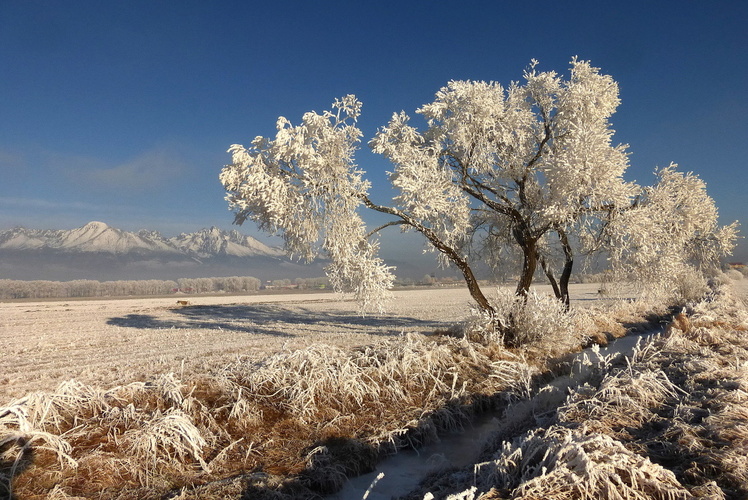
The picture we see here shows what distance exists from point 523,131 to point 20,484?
1619cm

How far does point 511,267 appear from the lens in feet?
66.5

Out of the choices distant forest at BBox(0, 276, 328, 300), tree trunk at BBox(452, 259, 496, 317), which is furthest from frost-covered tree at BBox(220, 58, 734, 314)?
distant forest at BBox(0, 276, 328, 300)

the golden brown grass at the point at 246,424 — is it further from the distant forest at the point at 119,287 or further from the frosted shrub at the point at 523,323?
the distant forest at the point at 119,287

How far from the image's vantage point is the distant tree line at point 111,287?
110 m

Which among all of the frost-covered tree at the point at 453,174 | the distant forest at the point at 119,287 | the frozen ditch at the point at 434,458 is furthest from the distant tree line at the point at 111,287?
the frozen ditch at the point at 434,458

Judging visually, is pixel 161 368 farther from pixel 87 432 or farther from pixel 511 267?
pixel 511 267

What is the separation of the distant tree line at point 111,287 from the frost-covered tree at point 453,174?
365 ft

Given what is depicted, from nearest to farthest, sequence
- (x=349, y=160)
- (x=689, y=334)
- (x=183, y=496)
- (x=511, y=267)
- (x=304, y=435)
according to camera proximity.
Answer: (x=183, y=496), (x=304, y=435), (x=689, y=334), (x=349, y=160), (x=511, y=267)

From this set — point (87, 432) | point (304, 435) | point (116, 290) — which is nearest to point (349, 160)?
point (304, 435)

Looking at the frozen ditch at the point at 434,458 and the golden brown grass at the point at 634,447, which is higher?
the golden brown grass at the point at 634,447

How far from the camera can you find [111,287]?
123688 mm

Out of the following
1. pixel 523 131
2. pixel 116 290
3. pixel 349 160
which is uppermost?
pixel 523 131

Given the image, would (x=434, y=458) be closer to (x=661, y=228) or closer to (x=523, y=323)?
(x=523, y=323)

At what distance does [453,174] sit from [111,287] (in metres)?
133
